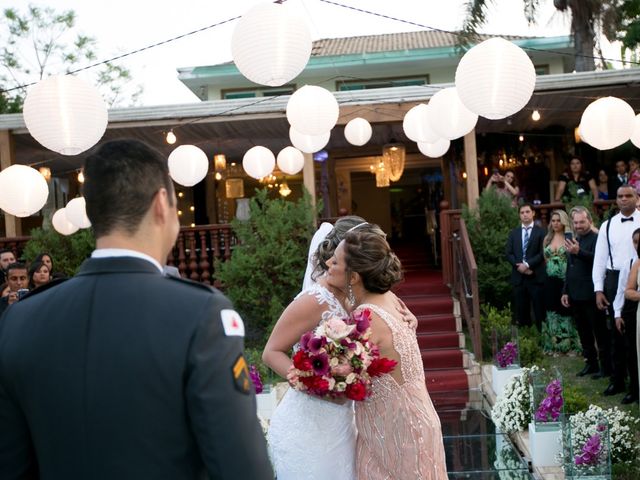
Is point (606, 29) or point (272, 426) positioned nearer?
point (272, 426)

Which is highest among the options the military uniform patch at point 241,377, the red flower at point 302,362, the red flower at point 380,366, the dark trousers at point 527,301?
the military uniform patch at point 241,377

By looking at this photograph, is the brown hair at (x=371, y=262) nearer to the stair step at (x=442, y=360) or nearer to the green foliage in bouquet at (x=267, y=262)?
the stair step at (x=442, y=360)

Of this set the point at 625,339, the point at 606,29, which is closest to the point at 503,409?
the point at 625,339

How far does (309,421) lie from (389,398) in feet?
1.43

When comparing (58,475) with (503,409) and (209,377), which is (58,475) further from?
(503,409)

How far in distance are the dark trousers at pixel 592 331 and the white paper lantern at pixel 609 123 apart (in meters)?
1.92

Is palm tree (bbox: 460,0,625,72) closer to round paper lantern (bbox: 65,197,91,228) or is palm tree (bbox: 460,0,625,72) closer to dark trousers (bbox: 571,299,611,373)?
dark trousers (bbox: 571,299,611,373)

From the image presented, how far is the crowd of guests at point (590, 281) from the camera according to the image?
7.39 metres

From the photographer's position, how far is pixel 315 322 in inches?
153

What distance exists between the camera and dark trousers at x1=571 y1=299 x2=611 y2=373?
330 inches

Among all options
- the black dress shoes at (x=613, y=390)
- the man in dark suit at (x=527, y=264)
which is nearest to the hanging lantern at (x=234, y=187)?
the man in dark suit at (x=527, y=264)

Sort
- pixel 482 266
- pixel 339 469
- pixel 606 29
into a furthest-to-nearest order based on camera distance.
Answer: pixel 606 29
pixel 482 266
pixel 339 469

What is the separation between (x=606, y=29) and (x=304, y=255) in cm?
909

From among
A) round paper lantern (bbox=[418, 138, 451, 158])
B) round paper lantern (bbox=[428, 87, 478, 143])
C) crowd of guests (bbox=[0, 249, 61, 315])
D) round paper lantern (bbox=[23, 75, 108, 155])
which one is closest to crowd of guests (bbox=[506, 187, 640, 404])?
round paper lantern (bbox=[428, 87, 478, 143])
